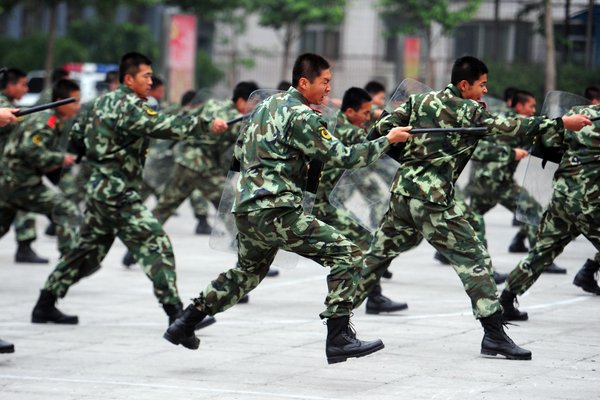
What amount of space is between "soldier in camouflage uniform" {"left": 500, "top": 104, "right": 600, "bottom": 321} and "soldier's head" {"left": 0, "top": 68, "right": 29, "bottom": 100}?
5.34m

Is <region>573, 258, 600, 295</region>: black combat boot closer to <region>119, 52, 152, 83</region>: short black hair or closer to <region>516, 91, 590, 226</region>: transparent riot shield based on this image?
<region>516, 91, 590, 226</region>: transparent riot shield

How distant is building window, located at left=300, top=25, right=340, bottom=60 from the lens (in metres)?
42.1

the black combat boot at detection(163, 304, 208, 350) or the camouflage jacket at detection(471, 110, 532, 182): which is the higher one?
the camouflage jacket at detection(471, 110, 532, 182)

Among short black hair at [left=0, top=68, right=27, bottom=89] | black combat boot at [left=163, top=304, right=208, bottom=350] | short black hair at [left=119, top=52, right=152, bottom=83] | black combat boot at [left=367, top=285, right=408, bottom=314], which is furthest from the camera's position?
short black hair at [left=0, top=68, right=27, bottom=89]

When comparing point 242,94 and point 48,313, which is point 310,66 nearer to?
point 48,313

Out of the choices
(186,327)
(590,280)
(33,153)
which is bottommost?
(590,280)

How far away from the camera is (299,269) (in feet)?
45.4

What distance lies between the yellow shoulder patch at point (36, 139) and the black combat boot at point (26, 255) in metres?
1.87

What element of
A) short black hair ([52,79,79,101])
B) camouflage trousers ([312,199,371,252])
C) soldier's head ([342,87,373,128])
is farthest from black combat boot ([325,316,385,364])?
short black hair ([52,79,79,101])

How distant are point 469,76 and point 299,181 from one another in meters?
1.52

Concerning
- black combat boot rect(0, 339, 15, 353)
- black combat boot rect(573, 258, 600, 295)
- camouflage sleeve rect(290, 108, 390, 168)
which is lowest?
black combat boot rect(0, 339, 15, 353)

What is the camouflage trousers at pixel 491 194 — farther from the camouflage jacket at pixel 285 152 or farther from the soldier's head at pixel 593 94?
the camouflage jacket at pixel 285 152

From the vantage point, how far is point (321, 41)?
42844mm

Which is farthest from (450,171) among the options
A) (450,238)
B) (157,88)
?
(157,88)
